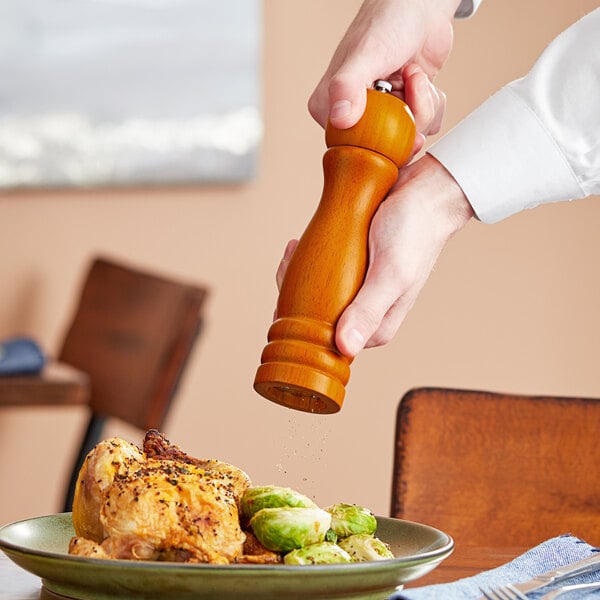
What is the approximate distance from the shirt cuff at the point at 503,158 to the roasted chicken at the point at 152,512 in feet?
1.44

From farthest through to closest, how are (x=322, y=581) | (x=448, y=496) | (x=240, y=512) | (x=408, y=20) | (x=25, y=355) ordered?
(x=25, y=355)
(x=448, y=496)
(x=408, y=20)
(x=240, y=512)
(x=322, y=581)

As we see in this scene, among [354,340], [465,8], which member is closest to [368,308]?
[354,340]

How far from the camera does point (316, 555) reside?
0.74 metres

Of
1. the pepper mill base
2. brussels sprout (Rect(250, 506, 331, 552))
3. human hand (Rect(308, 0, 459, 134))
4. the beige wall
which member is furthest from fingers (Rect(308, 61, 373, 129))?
the beige wall

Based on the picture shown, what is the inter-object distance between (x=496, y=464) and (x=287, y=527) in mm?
665

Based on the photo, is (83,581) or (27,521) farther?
(27,521)

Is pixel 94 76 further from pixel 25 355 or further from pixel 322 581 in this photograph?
pixel 322 581

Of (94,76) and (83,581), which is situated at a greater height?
(94,76)

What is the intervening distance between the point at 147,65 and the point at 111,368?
96cm

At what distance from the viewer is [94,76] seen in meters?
3.11

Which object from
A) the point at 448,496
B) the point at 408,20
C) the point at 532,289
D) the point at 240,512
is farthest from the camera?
the point at 532,289

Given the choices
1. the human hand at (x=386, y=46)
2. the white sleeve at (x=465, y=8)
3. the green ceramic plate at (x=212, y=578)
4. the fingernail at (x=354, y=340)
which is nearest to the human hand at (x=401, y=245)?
the fingernail at (x=354, y=340)

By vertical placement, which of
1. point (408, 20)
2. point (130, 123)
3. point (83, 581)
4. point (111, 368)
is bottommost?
point (83, 581)

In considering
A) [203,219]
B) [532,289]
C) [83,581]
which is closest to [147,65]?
[203,219]
